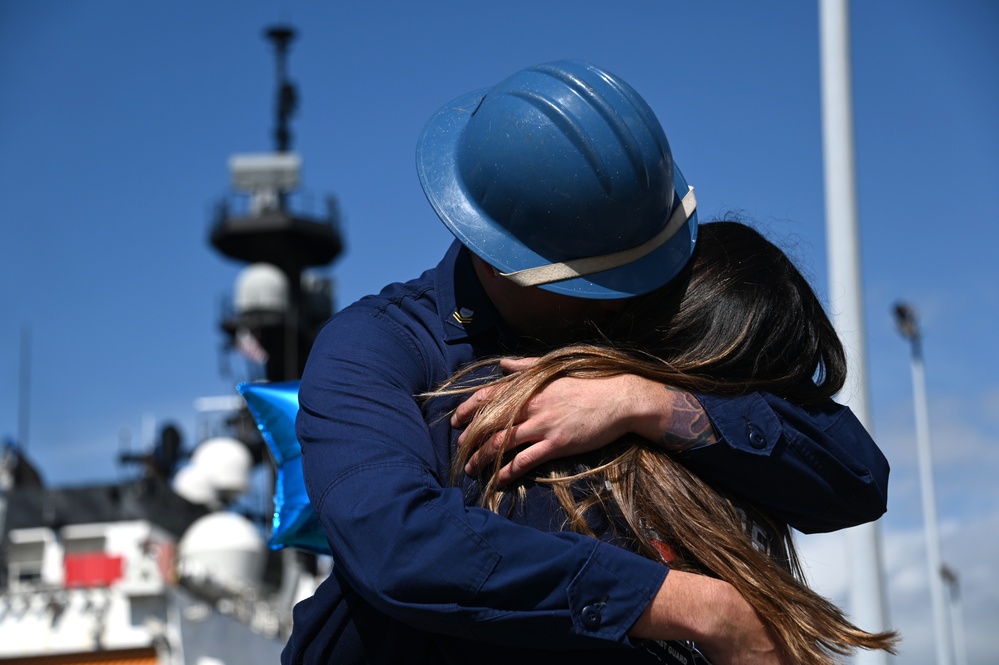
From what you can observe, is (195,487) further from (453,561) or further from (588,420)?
(453,561)

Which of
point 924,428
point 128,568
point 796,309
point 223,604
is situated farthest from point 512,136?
point 924,428

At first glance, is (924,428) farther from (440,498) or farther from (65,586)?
(440,498)

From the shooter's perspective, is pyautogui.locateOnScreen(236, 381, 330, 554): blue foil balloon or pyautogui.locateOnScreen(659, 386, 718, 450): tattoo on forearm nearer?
pyautogui.locateOnScreen(659, 386, 718, 450): tattoo on forearm

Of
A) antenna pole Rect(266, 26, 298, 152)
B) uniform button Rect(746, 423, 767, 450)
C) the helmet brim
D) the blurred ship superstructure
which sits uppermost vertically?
antenna pole Rect(266, 26, 298, 152)

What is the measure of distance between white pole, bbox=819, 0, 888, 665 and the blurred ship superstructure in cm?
1847

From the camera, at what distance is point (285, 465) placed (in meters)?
2.95

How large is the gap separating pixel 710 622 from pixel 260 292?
40.9 meters

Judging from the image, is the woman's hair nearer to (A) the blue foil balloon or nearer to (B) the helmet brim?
(B) the helmet brim

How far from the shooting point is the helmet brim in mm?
2322

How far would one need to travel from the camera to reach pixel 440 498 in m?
2.02

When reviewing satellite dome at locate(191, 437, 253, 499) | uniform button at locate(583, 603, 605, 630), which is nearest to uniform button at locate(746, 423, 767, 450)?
uniform button at locate(583, 603, 605, 630)

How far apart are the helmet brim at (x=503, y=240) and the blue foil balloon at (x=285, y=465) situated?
688 millimetres

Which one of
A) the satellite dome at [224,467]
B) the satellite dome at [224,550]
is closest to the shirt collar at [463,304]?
the satellite dome at [224,550]

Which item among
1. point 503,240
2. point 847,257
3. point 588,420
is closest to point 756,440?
point 588,420
